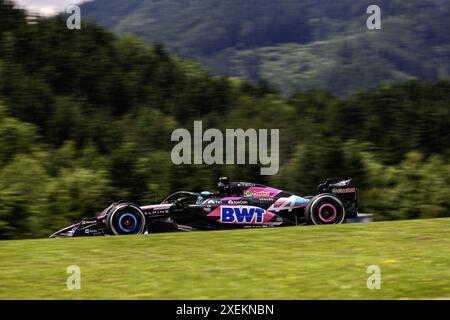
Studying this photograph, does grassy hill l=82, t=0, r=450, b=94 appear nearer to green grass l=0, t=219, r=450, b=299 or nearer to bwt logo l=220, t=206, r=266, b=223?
bwt logo l=220, t=206, r=266, b=223

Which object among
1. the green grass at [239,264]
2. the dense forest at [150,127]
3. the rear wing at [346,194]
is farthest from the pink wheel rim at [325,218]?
the dense forest at [150,127]

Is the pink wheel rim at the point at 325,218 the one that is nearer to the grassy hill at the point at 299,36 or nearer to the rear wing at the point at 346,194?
the rear wing at the point at 346,194

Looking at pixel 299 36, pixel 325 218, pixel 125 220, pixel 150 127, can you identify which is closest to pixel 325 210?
pixel 325 218

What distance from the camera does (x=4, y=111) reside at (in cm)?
5497

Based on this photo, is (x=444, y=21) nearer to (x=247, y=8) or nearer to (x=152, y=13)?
(x=247, y=8)

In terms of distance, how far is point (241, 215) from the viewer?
16.2 m

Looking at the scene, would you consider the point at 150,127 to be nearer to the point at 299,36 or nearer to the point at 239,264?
the point at 239,264

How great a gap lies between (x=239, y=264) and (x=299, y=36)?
168 m

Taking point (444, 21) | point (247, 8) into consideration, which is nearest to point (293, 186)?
point (444, 21)

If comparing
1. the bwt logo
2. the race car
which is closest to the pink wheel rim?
the race car

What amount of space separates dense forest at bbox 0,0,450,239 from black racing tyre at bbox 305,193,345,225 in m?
15.5

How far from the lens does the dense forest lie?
40875 mm
